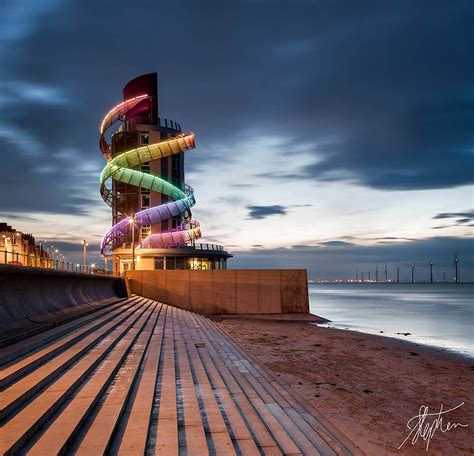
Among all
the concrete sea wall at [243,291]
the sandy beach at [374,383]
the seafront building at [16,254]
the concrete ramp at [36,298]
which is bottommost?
the sandy beach at [374,383]

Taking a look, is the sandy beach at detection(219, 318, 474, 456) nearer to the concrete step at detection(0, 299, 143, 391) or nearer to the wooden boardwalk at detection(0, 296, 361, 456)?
the wooden boardwalk at detection(0, 296, 361, 456)

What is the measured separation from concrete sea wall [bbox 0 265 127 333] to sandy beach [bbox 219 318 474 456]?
778cm

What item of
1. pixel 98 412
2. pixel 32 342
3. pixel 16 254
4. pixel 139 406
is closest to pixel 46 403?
pixel 98 412

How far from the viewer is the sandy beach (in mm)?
8898

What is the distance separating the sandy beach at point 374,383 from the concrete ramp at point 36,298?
7.53 meters

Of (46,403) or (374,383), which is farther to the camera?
(374,383)

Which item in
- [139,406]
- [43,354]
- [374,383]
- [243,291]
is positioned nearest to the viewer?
[139,406]

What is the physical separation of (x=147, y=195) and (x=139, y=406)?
5795cm

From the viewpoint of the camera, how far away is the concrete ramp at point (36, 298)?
932cm

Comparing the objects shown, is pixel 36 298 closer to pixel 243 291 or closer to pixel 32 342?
pixel 32 342

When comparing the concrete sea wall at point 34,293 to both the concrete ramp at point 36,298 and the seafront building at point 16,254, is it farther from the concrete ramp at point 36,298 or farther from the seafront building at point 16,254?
the seafront building at point 16,254

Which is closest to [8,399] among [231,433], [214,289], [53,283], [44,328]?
[231,433]

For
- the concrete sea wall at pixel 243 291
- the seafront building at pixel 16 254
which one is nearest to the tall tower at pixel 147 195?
the seafront building at pixel 16 254

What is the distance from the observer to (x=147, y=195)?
205ft
